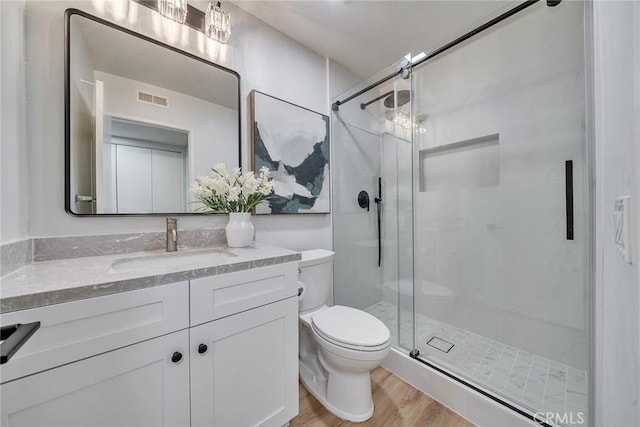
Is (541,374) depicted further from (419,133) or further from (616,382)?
(419,133)

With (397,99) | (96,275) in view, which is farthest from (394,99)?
(96,275)

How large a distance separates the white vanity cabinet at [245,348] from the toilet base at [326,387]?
261mm

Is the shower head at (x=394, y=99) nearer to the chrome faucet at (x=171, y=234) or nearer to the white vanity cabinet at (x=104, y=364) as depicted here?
the chrome faucet at (x=171, y=234)

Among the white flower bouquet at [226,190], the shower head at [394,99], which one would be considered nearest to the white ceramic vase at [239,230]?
the white flower bouquet at [226,190]

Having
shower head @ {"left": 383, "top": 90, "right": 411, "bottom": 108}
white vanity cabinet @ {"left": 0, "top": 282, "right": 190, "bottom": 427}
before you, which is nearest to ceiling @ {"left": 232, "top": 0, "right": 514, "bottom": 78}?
shower head @ {"left": 383, "top": 90, "right": 411, "bottom": 108}

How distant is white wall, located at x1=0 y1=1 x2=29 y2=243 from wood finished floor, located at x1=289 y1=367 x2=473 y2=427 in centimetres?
146

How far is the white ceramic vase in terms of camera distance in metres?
1.26

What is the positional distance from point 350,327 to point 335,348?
0.15 meters

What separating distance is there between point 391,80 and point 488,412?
2183 mm

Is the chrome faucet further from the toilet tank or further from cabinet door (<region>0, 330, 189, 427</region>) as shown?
the toilet tank

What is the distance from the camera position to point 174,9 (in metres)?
1.22

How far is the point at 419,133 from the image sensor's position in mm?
2045

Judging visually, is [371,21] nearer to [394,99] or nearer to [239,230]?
[394,99]

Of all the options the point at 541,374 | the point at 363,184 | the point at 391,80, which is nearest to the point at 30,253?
the point at 363,184
